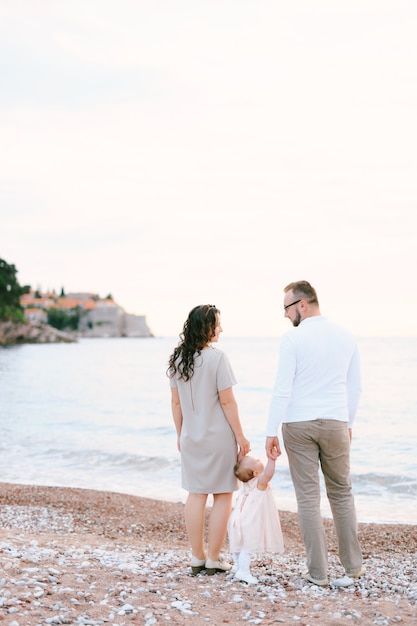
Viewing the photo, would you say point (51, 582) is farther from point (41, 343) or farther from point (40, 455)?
point (41, 343)

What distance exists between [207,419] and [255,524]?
79 centimetres

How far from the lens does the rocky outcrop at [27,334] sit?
92375mm

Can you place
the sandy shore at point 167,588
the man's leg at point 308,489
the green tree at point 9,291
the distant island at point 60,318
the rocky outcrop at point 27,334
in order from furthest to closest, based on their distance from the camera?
1. the rocky outcrop at point 27,334
2. the distant island at point 60,318
3. the green tree at point 9,291
4. the man's leg at point 308,489
5. the sandy shore at point 167,588

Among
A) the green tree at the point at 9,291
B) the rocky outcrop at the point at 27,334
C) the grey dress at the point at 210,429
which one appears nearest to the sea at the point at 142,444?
the grey dress at the point at 210,429

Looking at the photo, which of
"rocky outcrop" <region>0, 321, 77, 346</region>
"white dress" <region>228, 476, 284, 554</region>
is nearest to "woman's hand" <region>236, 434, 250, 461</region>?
"white dress" <region>228, 476, 284, 554</region>

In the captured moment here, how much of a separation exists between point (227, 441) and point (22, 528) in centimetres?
381

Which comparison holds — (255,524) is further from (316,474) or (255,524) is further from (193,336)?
(193,336)

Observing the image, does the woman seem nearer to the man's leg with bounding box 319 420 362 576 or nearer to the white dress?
the white dress

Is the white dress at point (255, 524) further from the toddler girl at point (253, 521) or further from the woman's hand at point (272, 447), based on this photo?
the woman's hand at point (272, 447)

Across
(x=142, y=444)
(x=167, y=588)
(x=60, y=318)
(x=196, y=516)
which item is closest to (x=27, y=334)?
(x=60, y=318)

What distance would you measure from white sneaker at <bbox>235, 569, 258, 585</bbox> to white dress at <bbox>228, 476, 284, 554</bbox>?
5.7 inches

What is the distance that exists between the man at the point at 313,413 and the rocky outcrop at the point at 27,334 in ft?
298

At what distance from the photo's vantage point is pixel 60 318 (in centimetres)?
13012

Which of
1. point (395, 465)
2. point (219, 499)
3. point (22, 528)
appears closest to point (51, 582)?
point (219, 499)
